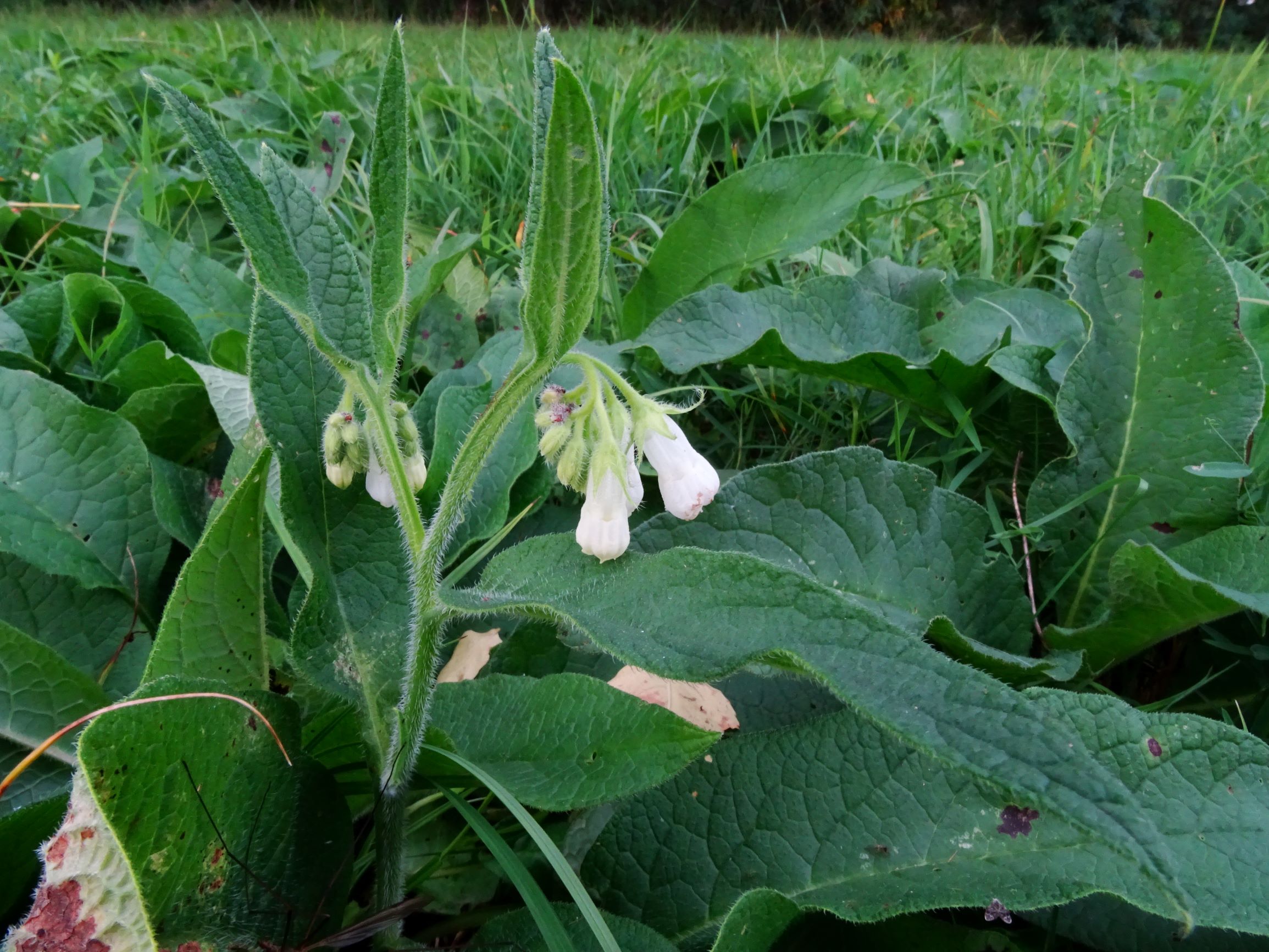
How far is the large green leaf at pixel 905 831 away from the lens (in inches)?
34.4

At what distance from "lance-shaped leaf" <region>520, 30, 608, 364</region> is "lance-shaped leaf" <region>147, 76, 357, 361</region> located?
8.7 inches

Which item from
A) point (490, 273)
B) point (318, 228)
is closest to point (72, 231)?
point (490, 273)

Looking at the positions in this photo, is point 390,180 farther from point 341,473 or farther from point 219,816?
point 219,816

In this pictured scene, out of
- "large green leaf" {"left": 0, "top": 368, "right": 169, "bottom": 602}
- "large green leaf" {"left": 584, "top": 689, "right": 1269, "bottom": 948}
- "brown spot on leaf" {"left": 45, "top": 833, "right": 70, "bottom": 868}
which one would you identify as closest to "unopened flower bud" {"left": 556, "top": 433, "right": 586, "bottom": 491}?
"large green leaf" {"left": 584, "top": 689, "right": 1269, "bottom": 948}

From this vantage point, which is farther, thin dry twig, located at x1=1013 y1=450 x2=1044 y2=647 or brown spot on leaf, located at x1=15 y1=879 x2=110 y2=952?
thin dry twig, located at x1=1013 y1=450 x2=1044 y2=647

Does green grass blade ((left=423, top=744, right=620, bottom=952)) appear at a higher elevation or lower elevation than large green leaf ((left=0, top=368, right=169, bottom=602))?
lower

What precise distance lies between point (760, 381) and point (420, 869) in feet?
3.68

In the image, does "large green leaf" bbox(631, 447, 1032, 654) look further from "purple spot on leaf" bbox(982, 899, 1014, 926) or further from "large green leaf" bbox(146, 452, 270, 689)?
"large green leaf" bbox(146, 452, 270, 689)

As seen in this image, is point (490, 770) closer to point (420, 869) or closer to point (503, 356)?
point (420, 869)

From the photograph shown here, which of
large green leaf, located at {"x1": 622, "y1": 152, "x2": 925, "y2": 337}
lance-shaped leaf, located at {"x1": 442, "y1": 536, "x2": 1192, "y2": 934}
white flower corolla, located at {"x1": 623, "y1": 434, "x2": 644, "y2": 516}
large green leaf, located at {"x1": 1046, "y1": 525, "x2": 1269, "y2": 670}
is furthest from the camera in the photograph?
large green leaf, located at {"x1": 622, "y1": 152, "x2": 925, "y2": 337}

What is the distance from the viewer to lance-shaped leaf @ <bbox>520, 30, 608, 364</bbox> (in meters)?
0.71

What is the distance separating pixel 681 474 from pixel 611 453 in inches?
5.3

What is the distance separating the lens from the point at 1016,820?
940mm

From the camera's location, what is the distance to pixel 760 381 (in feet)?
5.90
